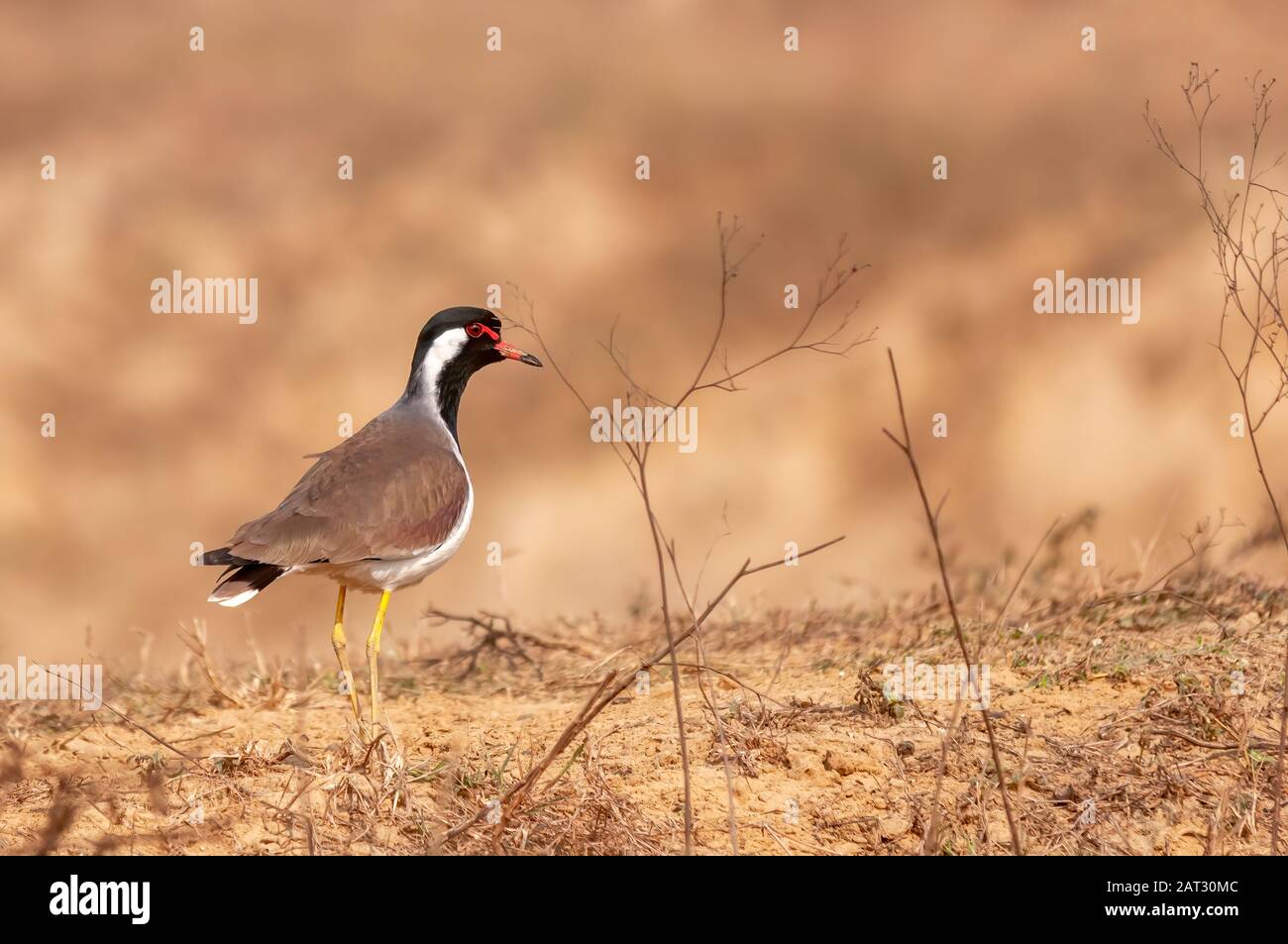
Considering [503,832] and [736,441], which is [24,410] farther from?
[503,832]

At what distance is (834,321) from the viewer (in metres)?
13.8

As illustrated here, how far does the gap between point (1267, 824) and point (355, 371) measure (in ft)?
37.6

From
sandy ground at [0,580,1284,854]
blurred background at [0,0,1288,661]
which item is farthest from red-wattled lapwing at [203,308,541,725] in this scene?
blurred background at [0,0,1288,661]

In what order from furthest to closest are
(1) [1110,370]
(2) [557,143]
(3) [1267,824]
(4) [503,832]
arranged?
1. (2) [557,143]
2. (1) [1110,370]
3. (3) [1267,824]
4. (4) [503,832]

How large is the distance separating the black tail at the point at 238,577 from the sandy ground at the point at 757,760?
0.51 meters

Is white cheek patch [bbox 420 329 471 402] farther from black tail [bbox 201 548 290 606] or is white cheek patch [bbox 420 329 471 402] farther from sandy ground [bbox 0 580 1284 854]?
sandy ground [bbox 0 580 1284 854]

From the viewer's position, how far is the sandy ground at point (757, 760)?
4.07 meters

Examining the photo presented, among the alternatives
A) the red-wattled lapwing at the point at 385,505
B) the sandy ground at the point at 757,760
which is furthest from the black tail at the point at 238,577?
the sandy ground at the point at 757,760

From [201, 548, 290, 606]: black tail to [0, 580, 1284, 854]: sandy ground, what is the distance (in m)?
0.51

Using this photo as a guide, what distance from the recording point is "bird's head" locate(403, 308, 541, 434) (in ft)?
19.4

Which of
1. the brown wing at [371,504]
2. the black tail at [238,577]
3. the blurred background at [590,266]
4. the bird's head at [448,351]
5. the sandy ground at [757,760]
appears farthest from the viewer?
the blurred background at [590,266]

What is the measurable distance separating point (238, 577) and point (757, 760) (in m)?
1.93

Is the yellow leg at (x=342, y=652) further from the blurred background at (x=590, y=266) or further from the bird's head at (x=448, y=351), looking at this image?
the blurred background at (x=590, y=266)

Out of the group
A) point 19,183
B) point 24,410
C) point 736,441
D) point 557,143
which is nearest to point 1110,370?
point 736,441
